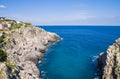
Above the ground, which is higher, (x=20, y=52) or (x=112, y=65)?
(x=112, y=65)

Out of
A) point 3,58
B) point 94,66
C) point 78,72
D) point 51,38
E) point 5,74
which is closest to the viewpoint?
point 5,74

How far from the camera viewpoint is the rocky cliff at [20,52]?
5912 cm

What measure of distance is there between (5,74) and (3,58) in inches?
414

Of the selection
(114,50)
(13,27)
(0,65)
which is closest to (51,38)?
(13,27)

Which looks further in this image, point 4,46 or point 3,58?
point 4,46

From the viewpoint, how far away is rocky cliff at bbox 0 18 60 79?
194 feet

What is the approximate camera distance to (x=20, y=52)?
323ft

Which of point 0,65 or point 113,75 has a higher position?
point 0,65

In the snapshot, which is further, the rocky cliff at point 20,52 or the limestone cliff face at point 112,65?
the limestone cliff face at point 112,65

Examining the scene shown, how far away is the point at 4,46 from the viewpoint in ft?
294

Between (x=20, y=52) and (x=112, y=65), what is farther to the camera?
(x=20, y=52)

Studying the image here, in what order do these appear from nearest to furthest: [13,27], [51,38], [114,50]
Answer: [114,50] < [13,27] < [51,38]

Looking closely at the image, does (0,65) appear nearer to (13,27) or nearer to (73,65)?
(73,65)

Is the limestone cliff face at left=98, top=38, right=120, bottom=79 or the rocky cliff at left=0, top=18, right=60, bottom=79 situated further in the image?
the limestone cliff face at left=98, top=38, right=120, bottom=79
